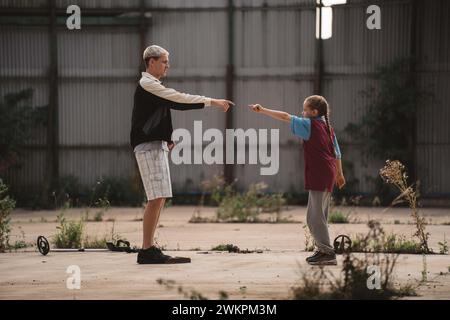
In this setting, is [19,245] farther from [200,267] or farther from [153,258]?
[200,267]

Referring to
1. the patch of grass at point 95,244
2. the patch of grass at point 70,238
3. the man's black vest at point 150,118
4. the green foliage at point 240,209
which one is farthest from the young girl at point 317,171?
the green foliage at point 240,209

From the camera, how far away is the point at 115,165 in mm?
21219

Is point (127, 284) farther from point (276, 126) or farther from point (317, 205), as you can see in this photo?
point (276, 126)

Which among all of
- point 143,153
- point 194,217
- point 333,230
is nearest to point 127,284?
point 143,153

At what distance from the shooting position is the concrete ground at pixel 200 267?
25.5ft

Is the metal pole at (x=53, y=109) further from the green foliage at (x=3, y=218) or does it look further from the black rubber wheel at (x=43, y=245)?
the black rubber wheel at (x=43, y=245)

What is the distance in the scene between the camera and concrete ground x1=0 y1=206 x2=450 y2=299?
7770 millimetres

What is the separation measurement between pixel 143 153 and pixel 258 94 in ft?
39.0

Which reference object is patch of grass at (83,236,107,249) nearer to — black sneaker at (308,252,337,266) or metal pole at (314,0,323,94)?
black sneaker at (308,252,337,266)

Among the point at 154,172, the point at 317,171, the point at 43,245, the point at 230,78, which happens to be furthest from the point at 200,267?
the point at 230,78

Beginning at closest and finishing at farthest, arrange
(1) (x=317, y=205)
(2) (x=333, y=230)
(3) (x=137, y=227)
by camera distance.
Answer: (1) (x=317, y=205) < (2) (x=333, y=230) < (3) (x=137, y=227)

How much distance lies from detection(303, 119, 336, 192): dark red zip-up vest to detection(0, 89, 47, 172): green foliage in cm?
1207

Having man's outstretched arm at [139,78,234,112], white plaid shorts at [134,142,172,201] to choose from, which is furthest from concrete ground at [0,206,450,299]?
man's outstretched arm at [139,78,234,112]

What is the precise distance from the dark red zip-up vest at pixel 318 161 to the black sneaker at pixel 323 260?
0.66 meters
